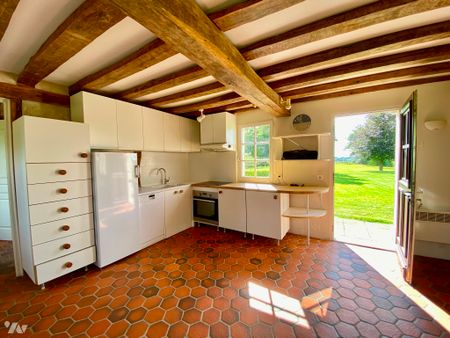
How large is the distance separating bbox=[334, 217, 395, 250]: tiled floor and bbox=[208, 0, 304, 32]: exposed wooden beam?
3.26 meters

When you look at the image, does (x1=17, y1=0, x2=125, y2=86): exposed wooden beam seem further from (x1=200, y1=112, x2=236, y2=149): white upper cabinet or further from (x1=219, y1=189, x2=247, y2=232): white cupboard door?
(x1=219, y1=189, x2=247, y2=232): white cupboard door

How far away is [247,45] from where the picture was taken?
165cm

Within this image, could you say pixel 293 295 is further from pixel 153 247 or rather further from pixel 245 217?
pixel 153 247

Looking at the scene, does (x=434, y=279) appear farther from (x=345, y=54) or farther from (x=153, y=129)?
(x=153, y=129)

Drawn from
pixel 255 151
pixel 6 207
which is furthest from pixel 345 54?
pixel 6 207

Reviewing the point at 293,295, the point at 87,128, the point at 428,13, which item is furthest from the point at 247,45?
the point at 293,295

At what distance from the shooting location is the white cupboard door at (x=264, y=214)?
9.48ft

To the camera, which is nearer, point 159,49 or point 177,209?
point 159,49

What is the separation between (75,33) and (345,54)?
2.19m

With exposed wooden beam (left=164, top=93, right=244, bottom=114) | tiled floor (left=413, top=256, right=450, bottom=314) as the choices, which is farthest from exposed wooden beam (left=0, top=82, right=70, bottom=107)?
tiled floor (left=413, top=256, right=450, bottom=314)

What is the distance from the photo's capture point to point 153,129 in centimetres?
324

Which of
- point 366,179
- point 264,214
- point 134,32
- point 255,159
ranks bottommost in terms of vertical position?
point 264,214

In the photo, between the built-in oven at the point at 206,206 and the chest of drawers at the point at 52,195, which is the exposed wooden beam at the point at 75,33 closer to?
the chest of drawers at the point at 52,195

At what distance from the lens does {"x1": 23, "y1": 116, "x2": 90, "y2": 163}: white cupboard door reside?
1.87 meters
